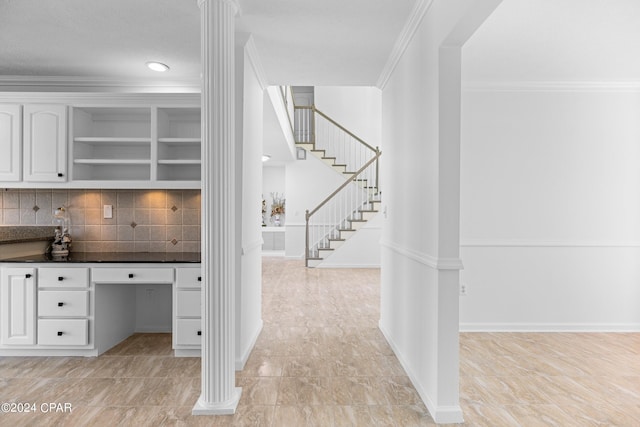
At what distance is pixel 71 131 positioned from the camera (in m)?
3.71

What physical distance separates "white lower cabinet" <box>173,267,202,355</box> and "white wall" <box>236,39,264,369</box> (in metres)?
0.44

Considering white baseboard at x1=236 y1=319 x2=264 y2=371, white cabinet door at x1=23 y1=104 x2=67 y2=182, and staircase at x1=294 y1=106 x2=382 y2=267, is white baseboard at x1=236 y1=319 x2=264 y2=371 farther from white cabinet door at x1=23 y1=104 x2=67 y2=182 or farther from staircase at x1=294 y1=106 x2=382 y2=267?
staircase at x1=294 y1=106 x2=382 y2=267

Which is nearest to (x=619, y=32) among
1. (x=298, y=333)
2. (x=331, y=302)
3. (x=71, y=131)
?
(x=298, y=333)

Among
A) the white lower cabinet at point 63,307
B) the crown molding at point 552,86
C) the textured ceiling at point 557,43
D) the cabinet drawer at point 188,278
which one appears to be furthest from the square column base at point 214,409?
the crown molding at point 552,86

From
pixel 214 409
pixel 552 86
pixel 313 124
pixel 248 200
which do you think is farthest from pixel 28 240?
pixel 313 124

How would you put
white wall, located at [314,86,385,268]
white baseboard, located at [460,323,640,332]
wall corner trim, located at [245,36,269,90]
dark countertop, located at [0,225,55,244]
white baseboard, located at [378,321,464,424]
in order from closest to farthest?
1. white baseboard, located at [378,321,464,424]
2. wall corner trim, located at [245,36,269,90]
3. dark countertop, located at [0,225,55,244]
4. white baseboard, located at [460,323,640,332]
5. white wall, located at [314,86,385,268]

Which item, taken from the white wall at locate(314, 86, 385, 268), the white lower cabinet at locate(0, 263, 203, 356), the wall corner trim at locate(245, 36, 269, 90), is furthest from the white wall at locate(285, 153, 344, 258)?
the white lower cabinet at locate(0, 263, 203, 356)

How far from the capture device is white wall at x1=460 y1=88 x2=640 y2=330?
416 cm

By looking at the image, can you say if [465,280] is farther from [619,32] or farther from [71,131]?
[71,131]

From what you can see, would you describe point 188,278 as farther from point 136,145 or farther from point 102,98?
point 102,98

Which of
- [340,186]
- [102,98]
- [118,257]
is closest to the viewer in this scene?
[118,257]

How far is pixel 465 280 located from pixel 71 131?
170 inches

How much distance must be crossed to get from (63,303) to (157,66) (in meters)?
2.37

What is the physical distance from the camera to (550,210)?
419 centimetres
